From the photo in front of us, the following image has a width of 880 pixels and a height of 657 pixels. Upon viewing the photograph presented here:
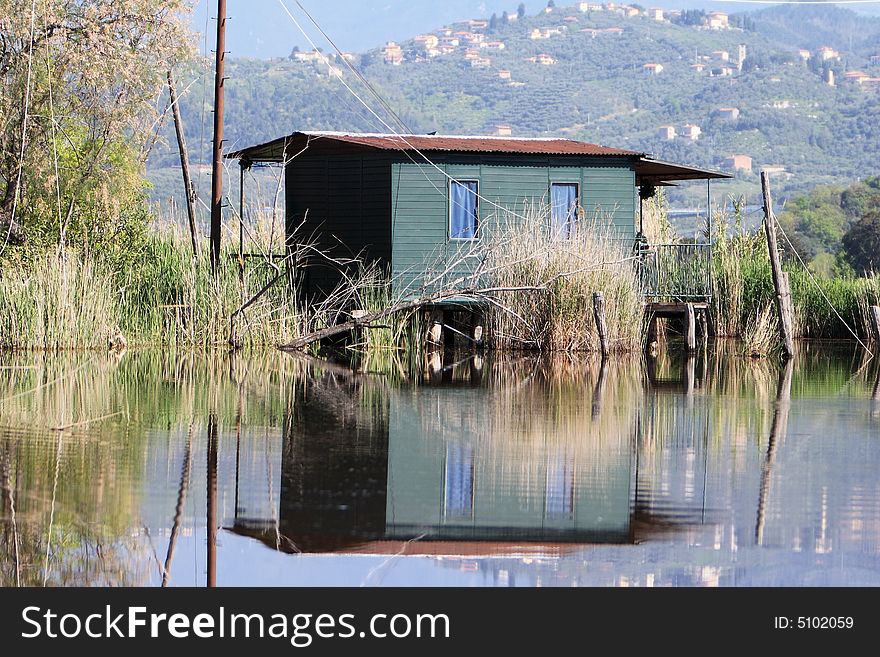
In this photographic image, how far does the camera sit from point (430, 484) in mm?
11688

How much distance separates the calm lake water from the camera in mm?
8750

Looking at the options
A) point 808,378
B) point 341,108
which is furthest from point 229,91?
point 808,378

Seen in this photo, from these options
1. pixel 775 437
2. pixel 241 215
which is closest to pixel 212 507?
pixel 775 437

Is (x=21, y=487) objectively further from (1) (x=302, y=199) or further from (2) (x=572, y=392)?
(1) (x=302, y=199)

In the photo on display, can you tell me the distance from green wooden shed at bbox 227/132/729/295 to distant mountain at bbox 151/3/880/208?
249ft

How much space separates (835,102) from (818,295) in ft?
401

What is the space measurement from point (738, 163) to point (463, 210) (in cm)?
10913

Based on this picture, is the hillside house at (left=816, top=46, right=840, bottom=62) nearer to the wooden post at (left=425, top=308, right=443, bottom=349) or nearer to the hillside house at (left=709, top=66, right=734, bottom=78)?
the hillside house at (left=709, top=66, right=734, bottom=78)

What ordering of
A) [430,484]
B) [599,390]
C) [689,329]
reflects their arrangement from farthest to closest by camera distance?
[689,329] → [599,390] → [430,484]

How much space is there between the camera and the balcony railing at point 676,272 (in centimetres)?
2991

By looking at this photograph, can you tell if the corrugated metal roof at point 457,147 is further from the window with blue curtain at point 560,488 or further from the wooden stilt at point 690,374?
the window with blue curtain at point 560,488

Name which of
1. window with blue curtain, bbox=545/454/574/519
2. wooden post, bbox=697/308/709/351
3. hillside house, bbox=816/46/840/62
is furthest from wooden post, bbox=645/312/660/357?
hillside house, bbox=816/46/840/62

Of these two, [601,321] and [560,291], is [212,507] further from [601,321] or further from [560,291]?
[560,291]
